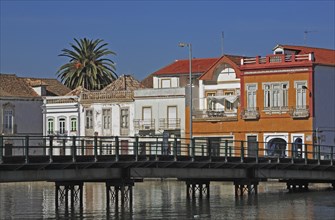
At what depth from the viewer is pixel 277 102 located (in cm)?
9112

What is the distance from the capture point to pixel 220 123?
95.2m

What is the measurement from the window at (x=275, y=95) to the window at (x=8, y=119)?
102 ft

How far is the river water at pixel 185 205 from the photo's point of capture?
178 feet

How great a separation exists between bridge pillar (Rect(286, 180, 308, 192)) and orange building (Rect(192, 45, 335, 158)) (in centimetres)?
1118

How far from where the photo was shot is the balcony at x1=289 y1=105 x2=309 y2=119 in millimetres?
88875

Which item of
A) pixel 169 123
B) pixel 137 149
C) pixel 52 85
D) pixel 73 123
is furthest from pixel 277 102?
pixel 52 85

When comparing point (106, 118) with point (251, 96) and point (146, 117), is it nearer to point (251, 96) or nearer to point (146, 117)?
point (146, 117)

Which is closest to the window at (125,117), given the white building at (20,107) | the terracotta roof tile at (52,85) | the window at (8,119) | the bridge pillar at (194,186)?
the white building at (20,107)

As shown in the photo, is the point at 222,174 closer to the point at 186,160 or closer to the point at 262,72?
the point at 186,160

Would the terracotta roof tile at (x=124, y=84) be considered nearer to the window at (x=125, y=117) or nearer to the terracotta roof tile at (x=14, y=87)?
the window at (x=125, y=117)

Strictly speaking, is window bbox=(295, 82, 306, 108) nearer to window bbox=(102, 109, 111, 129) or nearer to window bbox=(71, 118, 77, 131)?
window bbox=(102, 109, 111, 129)

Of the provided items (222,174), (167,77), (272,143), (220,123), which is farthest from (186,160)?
(167,77)

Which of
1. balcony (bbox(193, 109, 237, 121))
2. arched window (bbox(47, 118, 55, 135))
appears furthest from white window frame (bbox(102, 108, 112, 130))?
balcony (bbox(193, 109, 237, 121))

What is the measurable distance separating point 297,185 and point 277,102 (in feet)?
53.8
